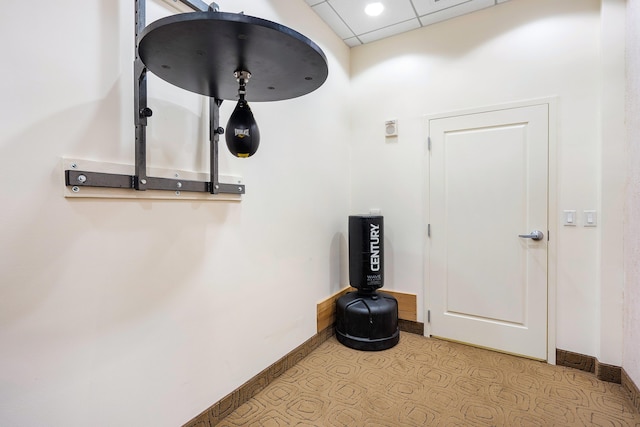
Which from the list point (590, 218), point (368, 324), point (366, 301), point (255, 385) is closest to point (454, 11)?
point (590, 218)

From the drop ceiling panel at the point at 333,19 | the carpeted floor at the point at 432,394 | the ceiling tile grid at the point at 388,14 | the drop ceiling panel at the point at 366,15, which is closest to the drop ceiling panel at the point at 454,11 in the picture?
the ceiling tile grid at the point at 388,14

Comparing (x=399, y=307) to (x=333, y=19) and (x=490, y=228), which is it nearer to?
(x=490, y=228)

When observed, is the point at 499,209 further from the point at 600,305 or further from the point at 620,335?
the point at 620,335

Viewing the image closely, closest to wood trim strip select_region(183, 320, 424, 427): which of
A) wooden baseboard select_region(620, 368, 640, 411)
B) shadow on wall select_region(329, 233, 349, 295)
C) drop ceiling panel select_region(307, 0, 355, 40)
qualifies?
shadow on wall select_region(329, 233, 349, 295)

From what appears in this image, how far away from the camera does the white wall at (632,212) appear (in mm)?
1997

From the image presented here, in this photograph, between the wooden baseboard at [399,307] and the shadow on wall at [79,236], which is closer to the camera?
the shadow on wall at [79,236]

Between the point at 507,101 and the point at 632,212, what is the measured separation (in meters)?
1.25

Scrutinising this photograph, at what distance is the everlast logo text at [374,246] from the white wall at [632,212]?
1.78m

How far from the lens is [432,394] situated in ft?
6.92

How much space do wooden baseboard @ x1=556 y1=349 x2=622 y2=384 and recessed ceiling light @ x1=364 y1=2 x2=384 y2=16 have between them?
3269 mm

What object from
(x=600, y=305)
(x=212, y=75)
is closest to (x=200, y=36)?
(x=212, y=75)

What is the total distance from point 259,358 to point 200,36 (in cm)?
199

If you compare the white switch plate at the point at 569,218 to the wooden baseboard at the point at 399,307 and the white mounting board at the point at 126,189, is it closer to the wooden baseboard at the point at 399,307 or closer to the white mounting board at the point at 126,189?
the wooden baseboard at the point at 399,307

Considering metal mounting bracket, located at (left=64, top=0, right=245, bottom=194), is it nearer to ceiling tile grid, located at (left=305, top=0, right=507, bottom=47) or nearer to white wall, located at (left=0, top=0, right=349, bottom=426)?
white wall, located at (left=0, top=0, right=349, bottom=426)
